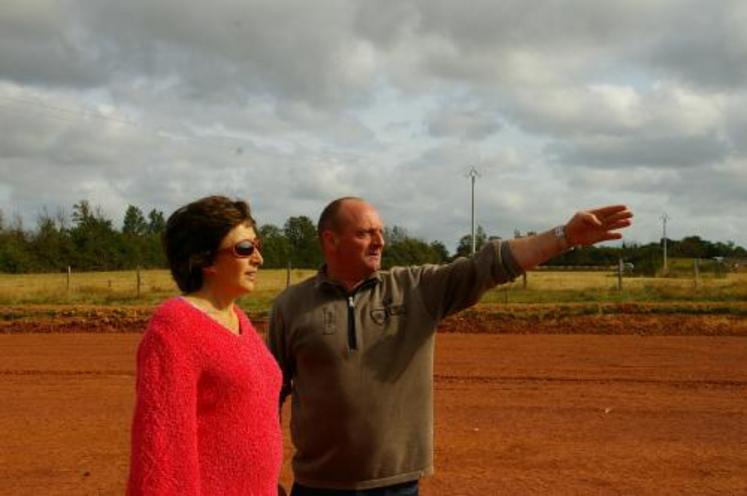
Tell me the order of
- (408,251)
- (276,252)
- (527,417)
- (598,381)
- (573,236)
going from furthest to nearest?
1. (276,252)
2. (408,251)
3. (598,381)
4. (527,417)
5. (573,236)

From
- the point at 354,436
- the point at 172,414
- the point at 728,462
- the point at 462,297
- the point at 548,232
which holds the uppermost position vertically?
the point at 548,232

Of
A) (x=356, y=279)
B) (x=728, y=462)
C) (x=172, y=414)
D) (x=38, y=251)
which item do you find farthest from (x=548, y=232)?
(x=38, y=251)

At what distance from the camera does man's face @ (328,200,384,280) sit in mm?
3566

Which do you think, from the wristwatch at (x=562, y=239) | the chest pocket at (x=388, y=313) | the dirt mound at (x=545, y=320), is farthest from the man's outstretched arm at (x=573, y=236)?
the dirt mound at (x=545, y=320)

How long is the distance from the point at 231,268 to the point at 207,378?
1.28ft

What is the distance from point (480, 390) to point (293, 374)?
26.8 ft

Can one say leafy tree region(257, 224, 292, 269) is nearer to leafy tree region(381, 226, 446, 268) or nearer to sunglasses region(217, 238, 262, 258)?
leafy tree region(381, 226, 446, 268)

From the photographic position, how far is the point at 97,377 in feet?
42.1

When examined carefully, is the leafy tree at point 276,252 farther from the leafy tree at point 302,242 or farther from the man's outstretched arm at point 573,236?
the man's outstretched arm at point 573,236

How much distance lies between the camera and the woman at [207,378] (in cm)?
225

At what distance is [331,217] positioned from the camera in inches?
144

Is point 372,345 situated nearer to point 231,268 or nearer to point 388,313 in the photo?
point 388,313

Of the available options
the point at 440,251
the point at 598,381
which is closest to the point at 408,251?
the point at 440,251

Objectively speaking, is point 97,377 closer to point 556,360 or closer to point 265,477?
point 556,360
